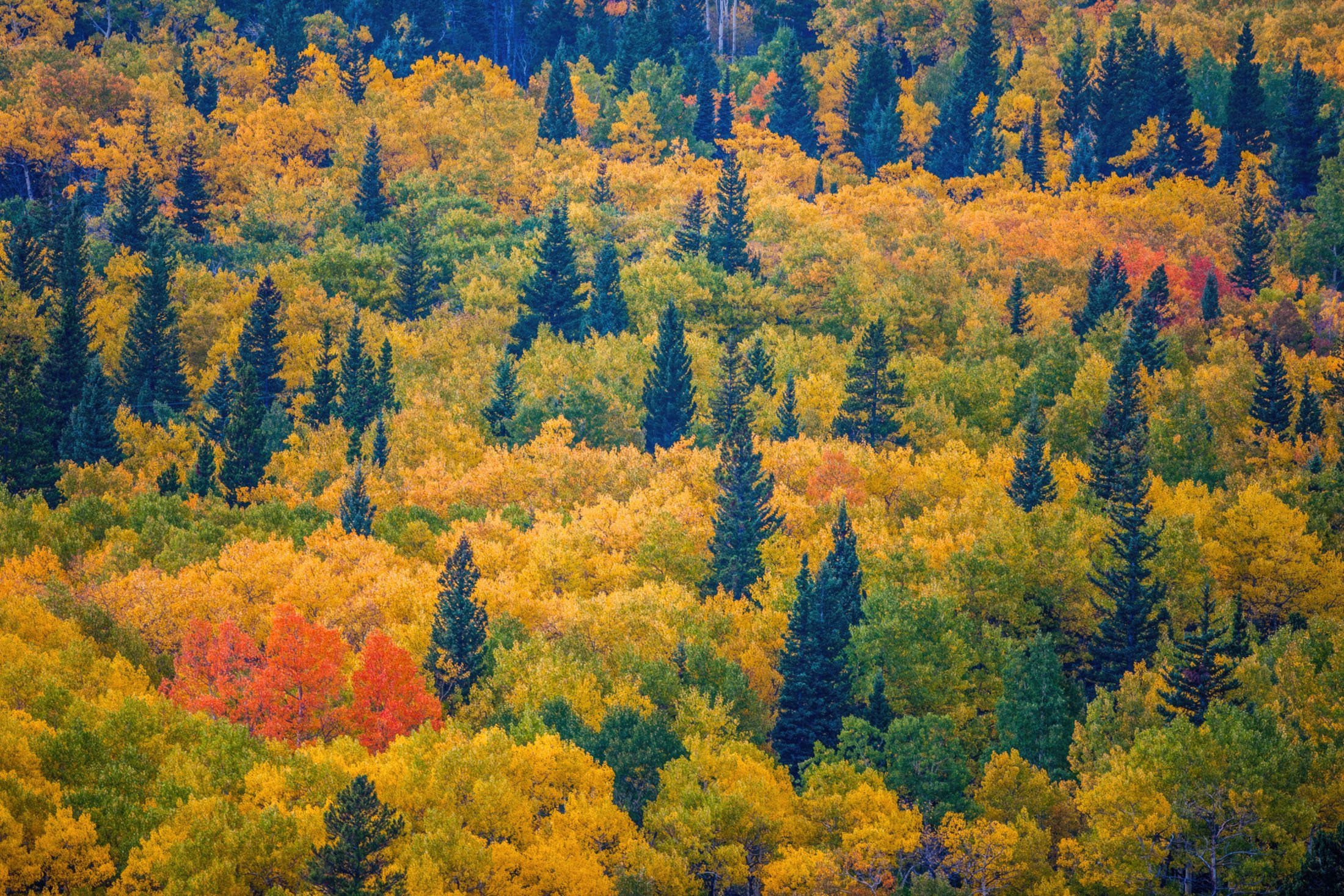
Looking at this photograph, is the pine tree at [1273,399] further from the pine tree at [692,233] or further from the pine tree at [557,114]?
the pine tree at [557,114]

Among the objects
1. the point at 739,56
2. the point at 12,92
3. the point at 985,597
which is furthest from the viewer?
the point at 739,56

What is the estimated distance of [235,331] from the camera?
119125mm

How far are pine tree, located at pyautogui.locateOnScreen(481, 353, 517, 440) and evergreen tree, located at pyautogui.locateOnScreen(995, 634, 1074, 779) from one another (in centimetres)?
4566

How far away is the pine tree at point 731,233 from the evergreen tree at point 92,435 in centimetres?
5446

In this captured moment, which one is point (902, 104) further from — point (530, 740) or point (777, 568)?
point (530, 740)

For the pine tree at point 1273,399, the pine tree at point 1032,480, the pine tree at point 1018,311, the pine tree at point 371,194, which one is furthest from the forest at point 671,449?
the pine tree at point 1032,480

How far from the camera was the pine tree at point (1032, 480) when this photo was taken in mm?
89000

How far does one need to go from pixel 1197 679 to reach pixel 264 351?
7491cm

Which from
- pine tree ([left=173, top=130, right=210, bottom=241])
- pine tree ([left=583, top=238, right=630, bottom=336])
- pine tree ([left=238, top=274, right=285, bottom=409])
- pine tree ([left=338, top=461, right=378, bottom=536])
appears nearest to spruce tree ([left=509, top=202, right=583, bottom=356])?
pine tree ([left=583, top=238, right=630, bottom=336])

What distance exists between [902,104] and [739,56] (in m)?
32.2

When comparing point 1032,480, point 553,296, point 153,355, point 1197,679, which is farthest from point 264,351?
point 1197,679

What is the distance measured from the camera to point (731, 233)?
441 ft

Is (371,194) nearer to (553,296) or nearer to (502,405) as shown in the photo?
(553,296)

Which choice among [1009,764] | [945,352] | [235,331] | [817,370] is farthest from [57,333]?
[1009,764]
